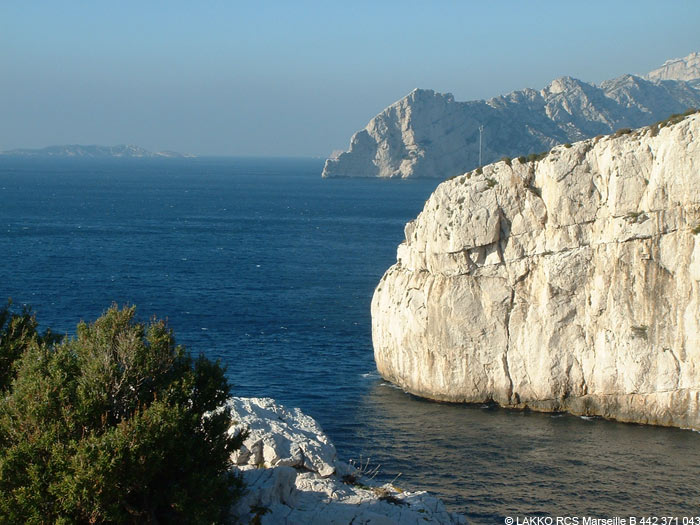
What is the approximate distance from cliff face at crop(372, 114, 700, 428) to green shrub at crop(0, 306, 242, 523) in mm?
25848

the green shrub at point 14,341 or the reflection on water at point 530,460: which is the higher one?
the green shrub at point 14,341

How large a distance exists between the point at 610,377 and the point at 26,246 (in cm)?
8025

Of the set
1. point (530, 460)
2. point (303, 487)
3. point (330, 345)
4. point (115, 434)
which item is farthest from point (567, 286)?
point (115, 434)

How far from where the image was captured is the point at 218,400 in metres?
20.3

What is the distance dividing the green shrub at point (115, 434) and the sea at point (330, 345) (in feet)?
47.3

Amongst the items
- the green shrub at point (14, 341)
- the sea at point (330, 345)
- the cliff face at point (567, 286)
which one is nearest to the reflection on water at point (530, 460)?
the sea at point (330, 345)

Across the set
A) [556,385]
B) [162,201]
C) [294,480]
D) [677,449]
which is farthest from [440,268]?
[162,201]

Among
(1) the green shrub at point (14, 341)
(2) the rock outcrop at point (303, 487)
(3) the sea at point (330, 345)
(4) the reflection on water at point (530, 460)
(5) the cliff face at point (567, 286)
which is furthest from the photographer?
(5) the cliff face at point (567, 286)

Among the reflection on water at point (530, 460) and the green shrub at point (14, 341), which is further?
the reflection on water at point (530, 460)

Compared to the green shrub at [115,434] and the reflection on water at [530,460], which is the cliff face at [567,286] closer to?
the reflection on water at [530,460]

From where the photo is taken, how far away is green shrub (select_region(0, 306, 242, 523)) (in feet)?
55.0

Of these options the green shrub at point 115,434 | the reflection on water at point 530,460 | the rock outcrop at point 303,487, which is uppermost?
the green shrub at point 115,434

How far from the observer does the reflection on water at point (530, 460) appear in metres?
30.8

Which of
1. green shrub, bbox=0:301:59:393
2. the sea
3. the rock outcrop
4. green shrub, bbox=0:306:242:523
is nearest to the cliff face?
the sea
